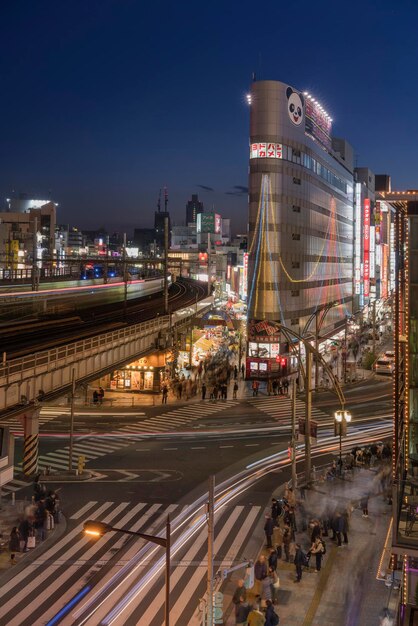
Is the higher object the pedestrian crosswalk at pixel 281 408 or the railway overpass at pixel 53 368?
the railway overpass at pixel 53 368

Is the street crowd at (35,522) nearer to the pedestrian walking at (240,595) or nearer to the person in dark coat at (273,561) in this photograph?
the pedestrian walking at (240,595)

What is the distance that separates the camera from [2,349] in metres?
32.2

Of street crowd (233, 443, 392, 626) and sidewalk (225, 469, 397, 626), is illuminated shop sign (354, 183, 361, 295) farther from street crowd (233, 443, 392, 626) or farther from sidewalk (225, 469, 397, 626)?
sidewalk (225, 469, 397, 626)

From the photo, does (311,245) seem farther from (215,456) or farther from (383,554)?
(383,554)

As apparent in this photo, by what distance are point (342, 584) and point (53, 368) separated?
1654cm

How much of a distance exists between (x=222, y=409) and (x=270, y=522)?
26.0 m

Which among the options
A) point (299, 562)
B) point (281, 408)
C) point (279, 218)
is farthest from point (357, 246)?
point (299, 562)

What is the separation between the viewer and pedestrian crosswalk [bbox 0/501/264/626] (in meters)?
17.6

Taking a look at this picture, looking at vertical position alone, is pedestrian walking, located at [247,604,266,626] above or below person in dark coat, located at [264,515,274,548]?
above

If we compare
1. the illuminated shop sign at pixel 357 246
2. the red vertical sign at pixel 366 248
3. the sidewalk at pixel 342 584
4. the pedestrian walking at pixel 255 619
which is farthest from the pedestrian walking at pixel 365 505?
the illuminated shop sign at pixel 357 246

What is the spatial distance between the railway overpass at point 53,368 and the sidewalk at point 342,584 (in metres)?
11.4

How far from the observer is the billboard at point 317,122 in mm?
73331

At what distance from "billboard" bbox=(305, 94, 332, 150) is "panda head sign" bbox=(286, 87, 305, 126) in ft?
13.5

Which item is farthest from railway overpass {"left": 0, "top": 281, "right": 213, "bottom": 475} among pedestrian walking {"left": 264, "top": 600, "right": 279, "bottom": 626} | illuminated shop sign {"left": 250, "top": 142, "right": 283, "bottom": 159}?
illuminated shop sign {"left": 250, "top": 142, "right": 283, "bottom": 159}
